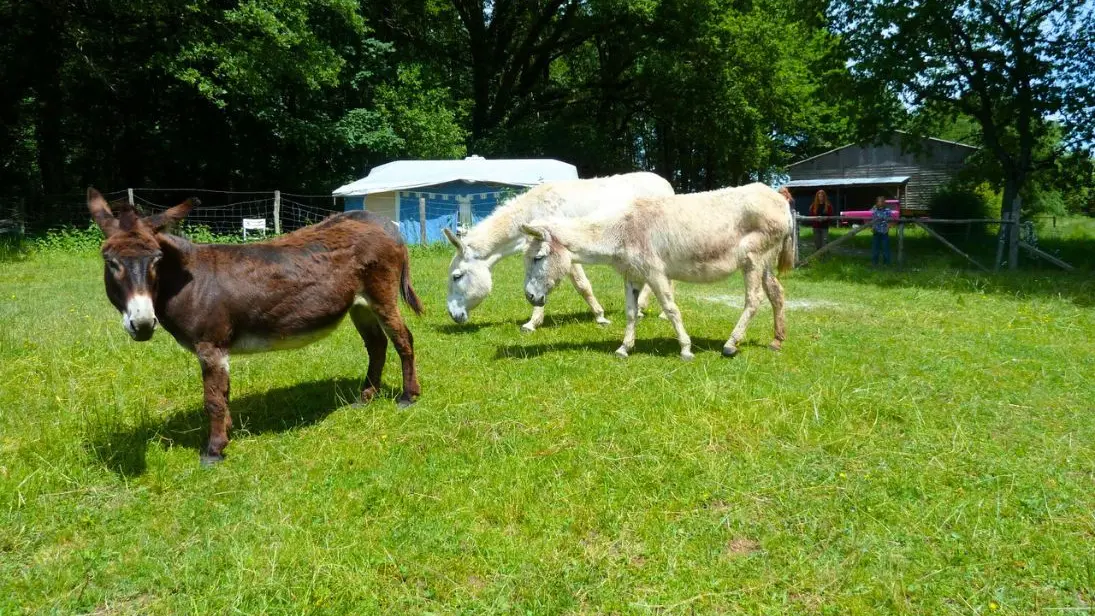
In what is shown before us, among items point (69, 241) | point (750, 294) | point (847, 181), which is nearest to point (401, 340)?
point (750, 294)

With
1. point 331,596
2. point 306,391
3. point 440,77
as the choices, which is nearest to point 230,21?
point 440,77

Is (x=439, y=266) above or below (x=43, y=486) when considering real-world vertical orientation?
above

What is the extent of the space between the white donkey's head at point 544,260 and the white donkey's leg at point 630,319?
0.73m

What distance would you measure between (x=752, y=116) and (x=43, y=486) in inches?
1365

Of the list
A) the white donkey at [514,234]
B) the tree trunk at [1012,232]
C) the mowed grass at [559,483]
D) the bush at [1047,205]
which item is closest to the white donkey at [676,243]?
the mowed grass at [559,483]

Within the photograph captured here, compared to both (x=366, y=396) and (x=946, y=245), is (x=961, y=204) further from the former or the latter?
(x=366, y=396)

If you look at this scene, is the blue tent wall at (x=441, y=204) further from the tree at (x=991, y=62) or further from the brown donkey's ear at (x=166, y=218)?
the brown donkey's ear at (x=166, y=218)

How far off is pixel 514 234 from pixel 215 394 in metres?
4.64

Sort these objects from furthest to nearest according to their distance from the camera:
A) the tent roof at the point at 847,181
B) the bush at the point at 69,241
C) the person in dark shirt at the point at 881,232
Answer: the tent roof at the point at 847,181 < the bush at the point at 69,241 < the person in dark shirt at the point at 881,232

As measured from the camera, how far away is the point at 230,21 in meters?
19.5

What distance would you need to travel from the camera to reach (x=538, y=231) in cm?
689

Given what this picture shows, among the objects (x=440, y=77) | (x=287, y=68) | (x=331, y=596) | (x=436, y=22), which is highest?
(x=436, y=22)

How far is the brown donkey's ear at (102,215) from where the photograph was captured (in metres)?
4.05

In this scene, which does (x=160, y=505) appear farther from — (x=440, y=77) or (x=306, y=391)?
(x=440, y=77)
